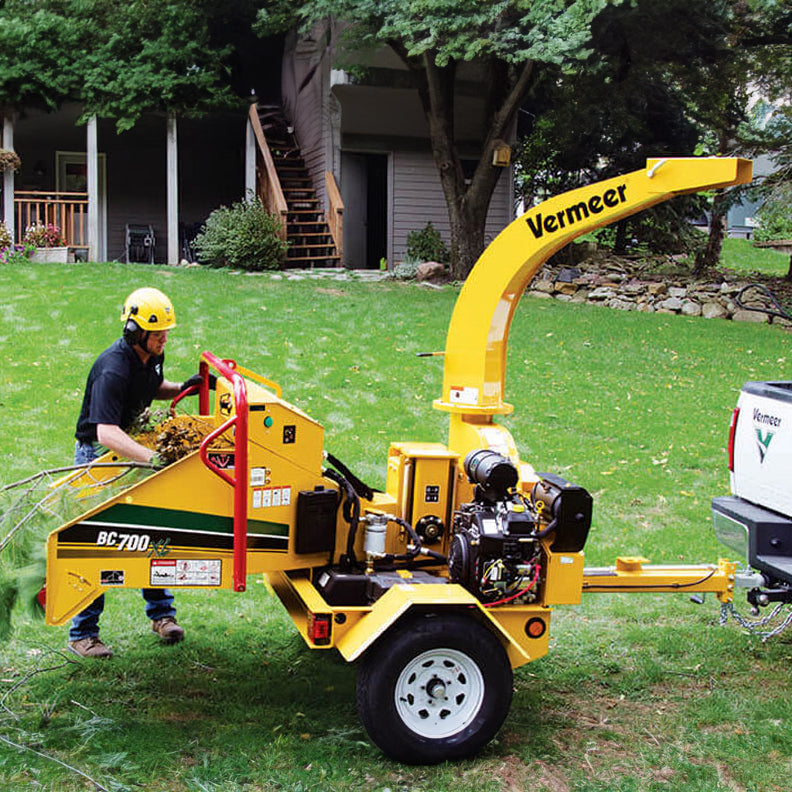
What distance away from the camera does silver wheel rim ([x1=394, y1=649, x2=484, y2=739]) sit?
4453 millimetres

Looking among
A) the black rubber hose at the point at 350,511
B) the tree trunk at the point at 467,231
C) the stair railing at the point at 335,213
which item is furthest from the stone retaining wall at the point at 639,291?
the black rubber hose at the point at 350,511

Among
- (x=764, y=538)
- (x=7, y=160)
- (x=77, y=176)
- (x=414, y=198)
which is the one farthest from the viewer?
(x=77, y=176)

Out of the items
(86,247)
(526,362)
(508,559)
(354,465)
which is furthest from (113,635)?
(86,247)

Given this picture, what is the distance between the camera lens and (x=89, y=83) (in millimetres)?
18219

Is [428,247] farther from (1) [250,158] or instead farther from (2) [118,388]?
(2) [118,388]

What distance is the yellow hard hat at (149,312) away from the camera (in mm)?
5109

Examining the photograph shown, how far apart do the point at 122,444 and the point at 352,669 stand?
1.86 metres

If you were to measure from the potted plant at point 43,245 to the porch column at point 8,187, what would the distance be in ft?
1.41

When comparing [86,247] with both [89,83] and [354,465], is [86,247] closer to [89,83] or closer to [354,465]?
[89,83]

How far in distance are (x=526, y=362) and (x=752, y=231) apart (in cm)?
2561

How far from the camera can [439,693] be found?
4.47 metres

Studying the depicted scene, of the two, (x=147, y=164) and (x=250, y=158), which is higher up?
(x=147, y=164)

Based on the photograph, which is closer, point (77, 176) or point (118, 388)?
point (118, 388)

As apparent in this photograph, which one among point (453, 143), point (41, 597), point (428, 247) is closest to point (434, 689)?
point (41, 597)
